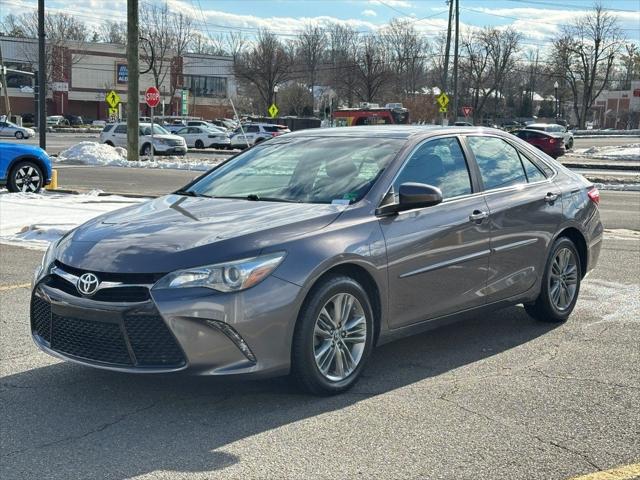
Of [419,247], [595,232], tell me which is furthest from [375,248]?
[595,232]

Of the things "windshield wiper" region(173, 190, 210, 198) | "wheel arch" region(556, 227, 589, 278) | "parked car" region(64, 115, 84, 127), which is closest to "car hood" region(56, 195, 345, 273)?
"windshield wiper" region(173, 190, 210, 198)

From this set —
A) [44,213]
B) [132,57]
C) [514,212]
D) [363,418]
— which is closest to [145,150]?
[132,57]

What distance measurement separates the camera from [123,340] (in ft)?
13.9

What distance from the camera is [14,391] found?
485 cm

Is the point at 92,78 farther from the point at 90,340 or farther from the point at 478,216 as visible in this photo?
the point at 90,340

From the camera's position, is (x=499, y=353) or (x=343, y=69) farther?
(x=343, y=69)

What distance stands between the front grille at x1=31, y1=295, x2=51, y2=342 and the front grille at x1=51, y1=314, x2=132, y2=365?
0.07 meters

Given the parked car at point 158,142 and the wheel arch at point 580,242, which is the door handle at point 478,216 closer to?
the wheel arch at point 580,242

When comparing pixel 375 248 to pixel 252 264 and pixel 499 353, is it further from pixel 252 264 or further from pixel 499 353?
pixel 499 353

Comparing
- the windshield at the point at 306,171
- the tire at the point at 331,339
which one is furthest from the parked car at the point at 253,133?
the tire at the point at 331,339

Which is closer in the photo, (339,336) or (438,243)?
(339,336)

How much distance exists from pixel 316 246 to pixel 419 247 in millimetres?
903

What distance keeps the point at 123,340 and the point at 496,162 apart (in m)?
3.31

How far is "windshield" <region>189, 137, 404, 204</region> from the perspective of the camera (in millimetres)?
5238
